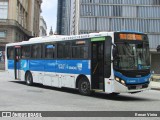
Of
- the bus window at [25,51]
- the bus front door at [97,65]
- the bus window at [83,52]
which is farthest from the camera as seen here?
the bus window at [25,51]

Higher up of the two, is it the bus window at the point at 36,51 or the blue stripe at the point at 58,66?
the bus window at the point at 36,51

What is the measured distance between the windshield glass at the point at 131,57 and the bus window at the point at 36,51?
7216 mm

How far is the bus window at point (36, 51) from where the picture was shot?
20.6m

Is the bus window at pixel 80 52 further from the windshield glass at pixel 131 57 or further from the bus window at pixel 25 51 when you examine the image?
the bus window at pixel 25 51

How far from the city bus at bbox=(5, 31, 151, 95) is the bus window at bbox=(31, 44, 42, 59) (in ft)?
0.20

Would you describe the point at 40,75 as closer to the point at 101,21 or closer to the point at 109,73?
the point at 109,73

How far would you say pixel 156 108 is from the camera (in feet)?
39.3

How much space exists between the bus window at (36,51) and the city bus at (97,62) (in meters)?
0.06

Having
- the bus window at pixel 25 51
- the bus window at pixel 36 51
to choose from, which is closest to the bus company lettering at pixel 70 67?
the bus window at pixel 36 51

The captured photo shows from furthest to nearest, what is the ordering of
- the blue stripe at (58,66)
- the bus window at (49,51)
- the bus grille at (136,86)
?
the bus window at (49,51), the blue stripe at (58,66), the bus grille at (136,86)

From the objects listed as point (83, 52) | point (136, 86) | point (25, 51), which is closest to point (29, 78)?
point (25, 51)

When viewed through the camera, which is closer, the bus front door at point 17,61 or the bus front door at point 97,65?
the bus front door at point 97,65

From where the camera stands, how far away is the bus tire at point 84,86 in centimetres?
1614

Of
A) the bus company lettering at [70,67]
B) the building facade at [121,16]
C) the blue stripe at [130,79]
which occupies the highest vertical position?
the building facade at [121,16]
